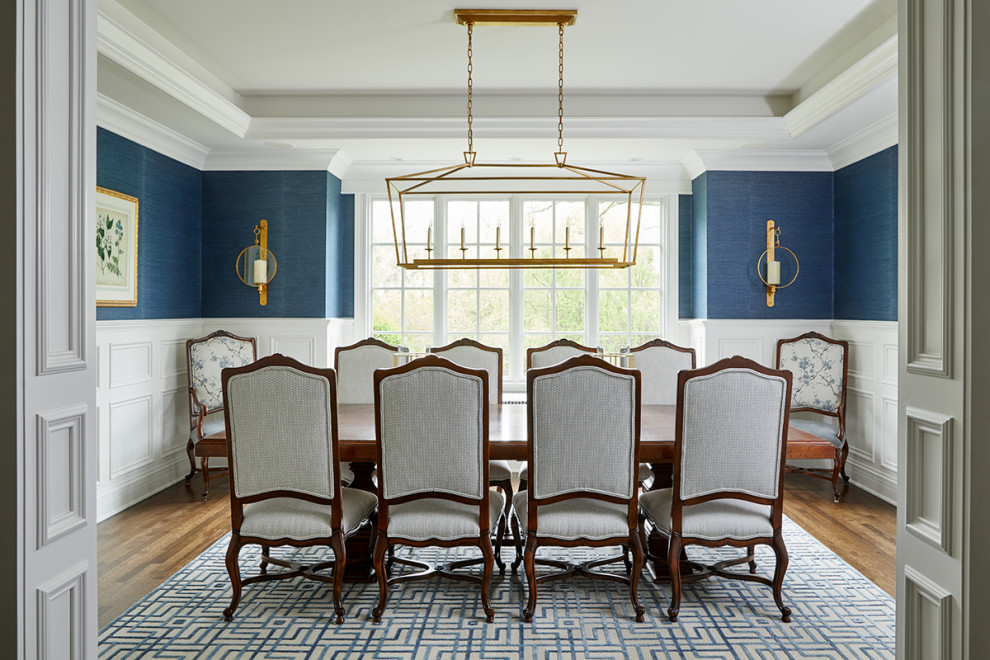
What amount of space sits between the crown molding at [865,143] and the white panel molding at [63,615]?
4685 millimetres

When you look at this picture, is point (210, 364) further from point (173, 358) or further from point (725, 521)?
point (725, 521)

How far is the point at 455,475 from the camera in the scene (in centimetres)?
270

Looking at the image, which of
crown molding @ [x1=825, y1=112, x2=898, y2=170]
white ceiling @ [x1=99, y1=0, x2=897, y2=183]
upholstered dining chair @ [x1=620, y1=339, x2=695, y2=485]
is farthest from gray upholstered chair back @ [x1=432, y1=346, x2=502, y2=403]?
crown molding @ [x1=825, y1=112, x2=898, y2=170]

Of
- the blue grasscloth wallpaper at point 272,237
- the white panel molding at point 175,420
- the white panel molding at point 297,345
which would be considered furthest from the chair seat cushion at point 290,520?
the blue grasscloth wallpaper at point 272,237

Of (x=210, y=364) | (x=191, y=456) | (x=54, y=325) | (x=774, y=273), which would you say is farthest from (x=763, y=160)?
(x=54, y=325)

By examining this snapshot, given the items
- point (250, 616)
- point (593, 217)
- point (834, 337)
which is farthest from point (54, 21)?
point (834, 337)

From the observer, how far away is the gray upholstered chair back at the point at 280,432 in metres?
2.65

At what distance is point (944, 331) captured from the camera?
1.45m

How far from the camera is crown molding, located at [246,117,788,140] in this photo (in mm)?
4691

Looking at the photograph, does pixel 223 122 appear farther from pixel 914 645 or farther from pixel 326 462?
pixel 914 645

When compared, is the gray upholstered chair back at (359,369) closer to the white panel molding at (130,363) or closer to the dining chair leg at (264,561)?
the dining chair leg at (264,561)

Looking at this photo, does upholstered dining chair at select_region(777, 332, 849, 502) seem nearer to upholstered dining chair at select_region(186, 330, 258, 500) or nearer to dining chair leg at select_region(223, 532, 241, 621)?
dining chair leg at select_region(223, 532, 241, 621)

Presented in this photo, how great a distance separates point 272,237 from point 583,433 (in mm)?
3677

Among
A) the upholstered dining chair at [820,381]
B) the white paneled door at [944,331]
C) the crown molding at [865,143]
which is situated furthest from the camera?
the upholstered dining chair at [820,381]
